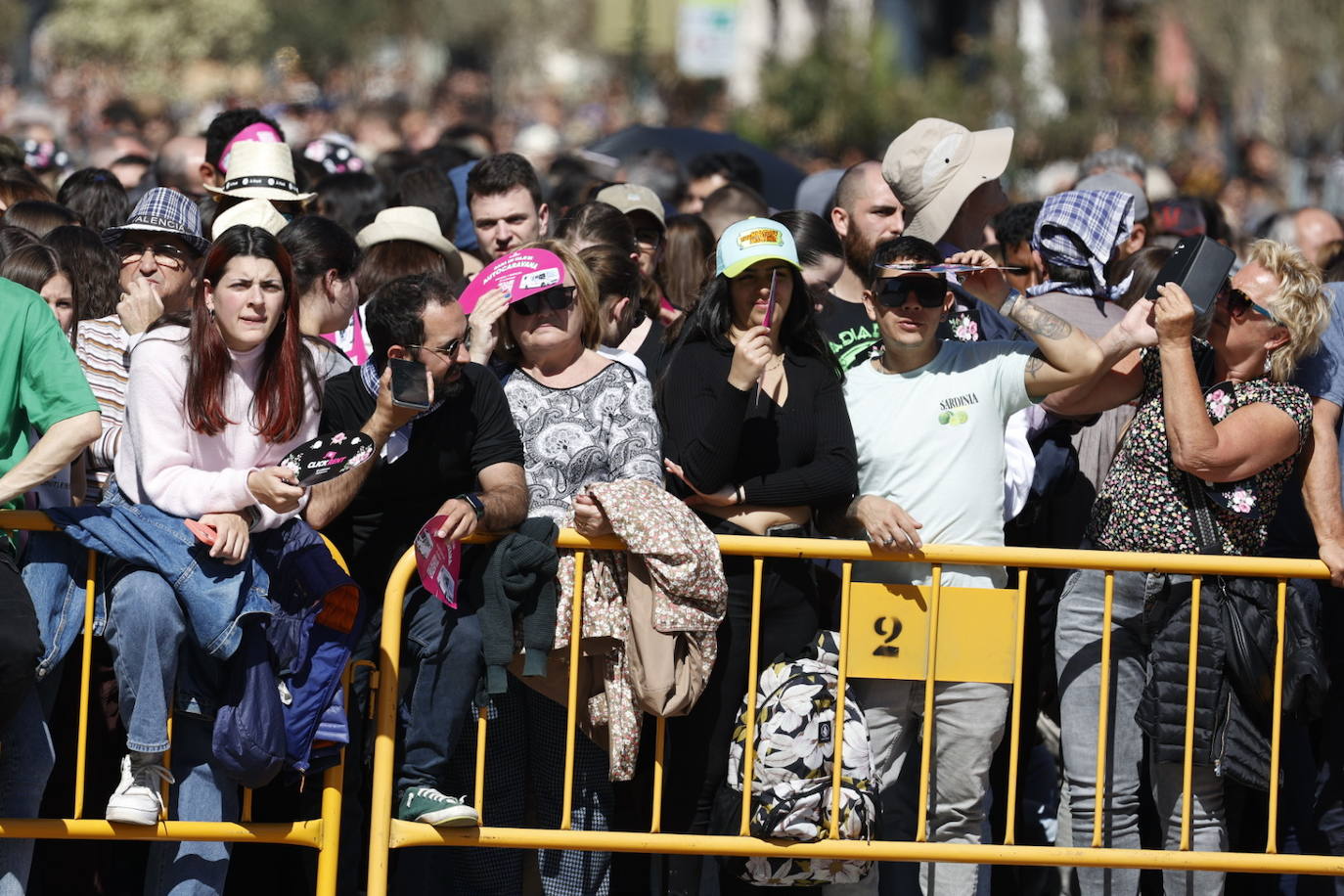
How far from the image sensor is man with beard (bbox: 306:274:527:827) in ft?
17.1

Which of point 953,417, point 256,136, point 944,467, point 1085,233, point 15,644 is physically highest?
point 256,136

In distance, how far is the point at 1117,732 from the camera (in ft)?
18.7

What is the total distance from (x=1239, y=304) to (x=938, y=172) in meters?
1.58

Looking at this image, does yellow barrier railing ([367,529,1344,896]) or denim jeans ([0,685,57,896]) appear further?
yellow barrier railing ([367,529,1344,896])

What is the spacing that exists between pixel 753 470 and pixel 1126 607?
4.24 feet

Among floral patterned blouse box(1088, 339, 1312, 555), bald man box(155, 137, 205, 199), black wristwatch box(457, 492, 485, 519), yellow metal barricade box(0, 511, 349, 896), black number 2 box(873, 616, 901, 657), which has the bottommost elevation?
yellow metal barricade box(0, 511, 349, 896)

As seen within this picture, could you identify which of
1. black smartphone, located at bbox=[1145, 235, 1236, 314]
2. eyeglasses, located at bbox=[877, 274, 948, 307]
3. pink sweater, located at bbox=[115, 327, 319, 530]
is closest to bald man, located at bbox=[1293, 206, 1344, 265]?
black smartphone, located at bbox=[1145, 235, 1236, 314]

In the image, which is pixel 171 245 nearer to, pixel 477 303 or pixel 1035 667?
pixel 477 303

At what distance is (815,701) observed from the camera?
534cm

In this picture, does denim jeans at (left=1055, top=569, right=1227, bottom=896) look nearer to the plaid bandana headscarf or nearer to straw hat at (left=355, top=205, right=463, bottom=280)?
the plaid bandana headscarf

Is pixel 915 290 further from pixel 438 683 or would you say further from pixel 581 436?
pixel 438 683

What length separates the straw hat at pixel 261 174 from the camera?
759 cm

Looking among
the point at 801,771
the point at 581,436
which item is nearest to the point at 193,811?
the point at 581,436

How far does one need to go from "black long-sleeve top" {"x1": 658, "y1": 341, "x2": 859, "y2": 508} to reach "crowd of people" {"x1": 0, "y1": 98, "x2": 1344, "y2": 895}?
0.01 meters
